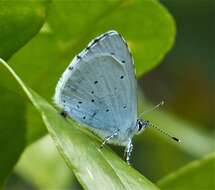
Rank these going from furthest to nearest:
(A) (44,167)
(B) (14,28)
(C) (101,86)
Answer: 1. (A) (44,167)
2. (C) (101,86)
3. (B) (14,28)

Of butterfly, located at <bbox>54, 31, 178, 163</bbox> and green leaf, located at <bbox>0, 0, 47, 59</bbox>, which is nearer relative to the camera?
green leaf, located at <bbox>0, 0, 47, 59</bbox>

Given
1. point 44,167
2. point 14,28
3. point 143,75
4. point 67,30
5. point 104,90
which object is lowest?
point 143,75

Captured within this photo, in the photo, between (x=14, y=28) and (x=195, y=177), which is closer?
(x=14, y=28)

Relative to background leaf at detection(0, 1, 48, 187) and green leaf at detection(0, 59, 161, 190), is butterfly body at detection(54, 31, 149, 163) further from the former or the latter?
green leaf at detection(0, 59, 161, 190)

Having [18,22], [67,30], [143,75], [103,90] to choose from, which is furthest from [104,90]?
[143,75]

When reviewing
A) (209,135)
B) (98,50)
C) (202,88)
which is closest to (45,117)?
(98,50)

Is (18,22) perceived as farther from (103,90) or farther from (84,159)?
(103,90)

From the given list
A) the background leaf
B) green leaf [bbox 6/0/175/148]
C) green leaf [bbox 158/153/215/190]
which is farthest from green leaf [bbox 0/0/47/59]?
green leaf [bbox 158/153/215/190]
